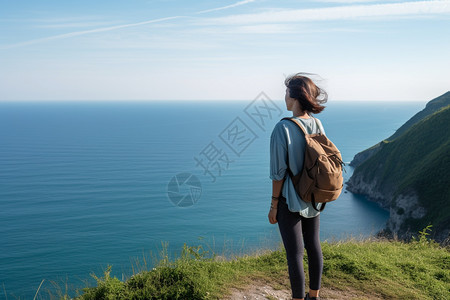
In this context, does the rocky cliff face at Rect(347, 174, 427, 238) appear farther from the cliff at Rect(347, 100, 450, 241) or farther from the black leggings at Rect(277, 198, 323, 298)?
the black leggings at Rect(277, 198, 323, 298)

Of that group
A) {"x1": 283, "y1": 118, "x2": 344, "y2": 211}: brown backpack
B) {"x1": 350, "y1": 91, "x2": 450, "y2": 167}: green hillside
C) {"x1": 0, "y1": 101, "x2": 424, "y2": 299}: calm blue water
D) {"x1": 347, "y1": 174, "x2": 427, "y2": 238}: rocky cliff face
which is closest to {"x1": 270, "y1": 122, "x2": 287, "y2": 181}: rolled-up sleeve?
{"x1": 283, "y1": 118, "x2": 344, "y2": 211}: brown backpack

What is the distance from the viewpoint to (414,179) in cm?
5422

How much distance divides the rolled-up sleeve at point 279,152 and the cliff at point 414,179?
4263 cm

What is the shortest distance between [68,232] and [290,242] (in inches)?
2171

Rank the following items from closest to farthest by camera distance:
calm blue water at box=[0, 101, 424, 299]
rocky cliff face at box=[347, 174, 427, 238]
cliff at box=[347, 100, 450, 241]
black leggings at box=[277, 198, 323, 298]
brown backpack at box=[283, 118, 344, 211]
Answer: brown backpack at box=[283, 118, 344, 211] → black leggings at box=[277, 198, 323, 298] → calm blue water at box=[0, 101, 424, 299] → cliff at box=[347, 100, 450, 241] → rocky cliff face at box=[347, 174, 427, 238]

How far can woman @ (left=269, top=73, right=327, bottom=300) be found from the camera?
3.41 meters

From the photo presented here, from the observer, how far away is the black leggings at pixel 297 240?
3.50 m

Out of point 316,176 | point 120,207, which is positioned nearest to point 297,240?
point 316,176

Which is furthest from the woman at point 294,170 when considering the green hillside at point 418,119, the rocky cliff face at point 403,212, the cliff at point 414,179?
the green hillside at point 418,119

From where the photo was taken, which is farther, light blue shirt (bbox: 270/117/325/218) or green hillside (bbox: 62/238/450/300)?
green hillside (bbox: 62/238/450/300)

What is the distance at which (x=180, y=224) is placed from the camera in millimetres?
56469

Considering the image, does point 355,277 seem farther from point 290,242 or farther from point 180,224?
point 180,224

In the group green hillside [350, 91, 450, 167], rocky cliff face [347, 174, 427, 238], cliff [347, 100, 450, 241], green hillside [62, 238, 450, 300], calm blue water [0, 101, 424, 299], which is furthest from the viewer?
green hillside [350, 91, 450, 167]

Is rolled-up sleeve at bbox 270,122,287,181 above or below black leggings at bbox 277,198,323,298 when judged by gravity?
above
